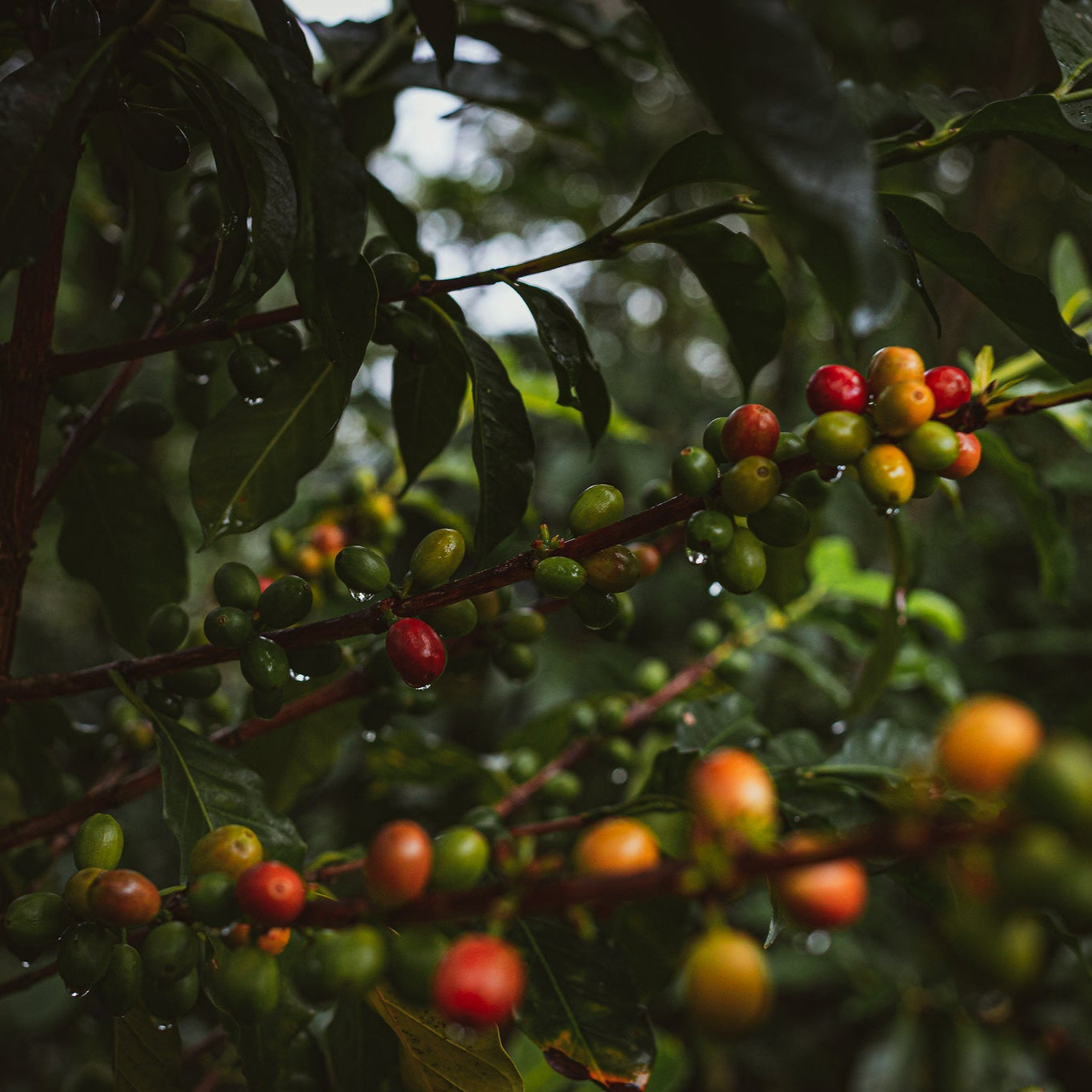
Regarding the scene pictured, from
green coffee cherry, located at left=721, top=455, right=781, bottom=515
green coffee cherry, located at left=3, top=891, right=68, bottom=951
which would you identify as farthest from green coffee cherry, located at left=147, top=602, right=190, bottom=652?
green coffee cherry, located at left=721, top=455, right=781, bottom=515

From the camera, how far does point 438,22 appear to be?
2.02ft

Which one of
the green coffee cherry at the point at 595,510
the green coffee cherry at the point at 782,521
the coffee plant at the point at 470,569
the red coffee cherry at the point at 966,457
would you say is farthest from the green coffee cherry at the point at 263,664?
the red coffee cherry at the point at 966,457

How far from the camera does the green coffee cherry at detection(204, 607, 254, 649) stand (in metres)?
0.55

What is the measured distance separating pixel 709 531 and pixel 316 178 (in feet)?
0.95

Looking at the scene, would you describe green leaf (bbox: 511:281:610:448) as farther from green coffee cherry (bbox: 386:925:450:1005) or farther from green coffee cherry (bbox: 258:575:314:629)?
green coffee cherry (bbox: 386:925:450:1005)

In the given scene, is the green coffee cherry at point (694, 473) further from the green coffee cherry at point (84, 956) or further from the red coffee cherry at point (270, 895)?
the green coffee cherry at point (84, 956)

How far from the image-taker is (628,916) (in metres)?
0.75

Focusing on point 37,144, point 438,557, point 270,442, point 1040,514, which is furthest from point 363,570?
point 1040,514

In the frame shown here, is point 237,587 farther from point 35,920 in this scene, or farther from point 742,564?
point 742,564

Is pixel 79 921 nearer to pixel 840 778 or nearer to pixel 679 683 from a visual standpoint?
pixel 840 778

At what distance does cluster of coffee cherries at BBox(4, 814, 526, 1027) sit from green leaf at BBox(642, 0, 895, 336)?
0.27 m

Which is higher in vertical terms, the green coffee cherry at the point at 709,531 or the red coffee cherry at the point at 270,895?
the green coffee cherry at the point at 709,531

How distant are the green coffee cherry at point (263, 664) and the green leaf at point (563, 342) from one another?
0.27m

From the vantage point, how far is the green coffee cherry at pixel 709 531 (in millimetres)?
500
